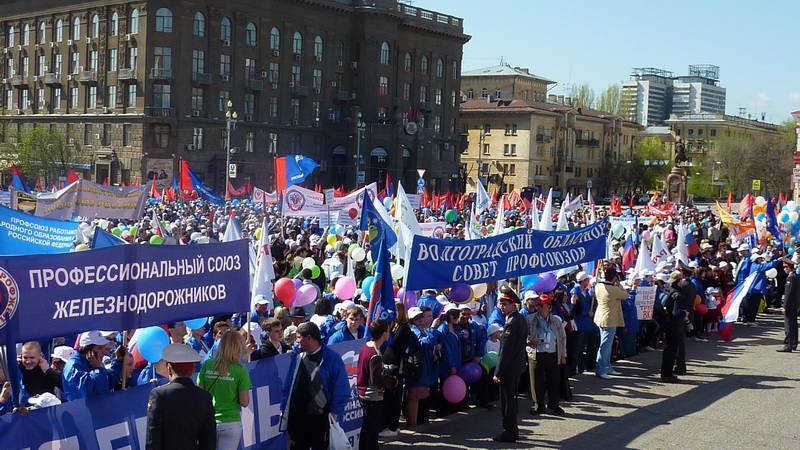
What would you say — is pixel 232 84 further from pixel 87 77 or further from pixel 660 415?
pixel 660 415

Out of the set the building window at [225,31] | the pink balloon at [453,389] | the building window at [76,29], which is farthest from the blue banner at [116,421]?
the building window at [76,29]

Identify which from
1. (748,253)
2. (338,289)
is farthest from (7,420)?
(748,253)

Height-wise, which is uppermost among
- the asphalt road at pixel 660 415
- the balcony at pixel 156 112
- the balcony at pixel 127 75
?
the balcony at pixel 127 75

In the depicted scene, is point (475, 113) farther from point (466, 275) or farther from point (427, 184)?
point (466, 275)

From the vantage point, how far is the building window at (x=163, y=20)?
69312mm

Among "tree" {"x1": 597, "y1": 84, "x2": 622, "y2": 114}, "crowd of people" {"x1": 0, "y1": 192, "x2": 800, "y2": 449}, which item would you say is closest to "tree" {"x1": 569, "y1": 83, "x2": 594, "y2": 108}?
"tree" {"x1": 597, "y1": 84, "x2": 622, "y2": 114}

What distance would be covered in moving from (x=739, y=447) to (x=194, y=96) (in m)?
63.8

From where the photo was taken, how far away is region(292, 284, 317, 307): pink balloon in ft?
45.4

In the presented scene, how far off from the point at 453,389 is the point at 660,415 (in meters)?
2.72

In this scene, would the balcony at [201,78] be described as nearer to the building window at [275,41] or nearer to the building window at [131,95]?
the building window at [131,95]

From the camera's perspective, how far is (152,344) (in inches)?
356

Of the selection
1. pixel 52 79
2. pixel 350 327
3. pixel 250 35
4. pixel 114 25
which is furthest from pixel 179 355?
pixel 52 79

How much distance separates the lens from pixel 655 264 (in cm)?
2031

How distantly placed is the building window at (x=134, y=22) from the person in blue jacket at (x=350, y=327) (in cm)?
6317
